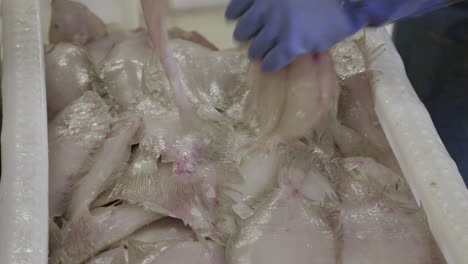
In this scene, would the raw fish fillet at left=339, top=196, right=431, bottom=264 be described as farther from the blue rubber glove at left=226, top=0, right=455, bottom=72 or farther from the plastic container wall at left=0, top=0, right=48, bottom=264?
the plastic container wall at left=0, top=0, right=48, bottom=264

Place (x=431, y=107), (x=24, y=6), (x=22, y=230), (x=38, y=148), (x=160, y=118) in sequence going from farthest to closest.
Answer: (x=431, y=107) < (x=24, y=6) < (x=160, y=118) < (x=38, y=148) < (x=22, y=230)

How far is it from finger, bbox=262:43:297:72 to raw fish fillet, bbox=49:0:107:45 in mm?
655

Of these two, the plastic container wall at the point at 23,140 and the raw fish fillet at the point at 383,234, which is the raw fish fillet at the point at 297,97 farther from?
the plastic container wall at the point at 23,140

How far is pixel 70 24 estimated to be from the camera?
1526 millimetres

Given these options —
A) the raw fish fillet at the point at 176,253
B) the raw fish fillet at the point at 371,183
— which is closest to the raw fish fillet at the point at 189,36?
the raw fish fillet at the point at 371,183

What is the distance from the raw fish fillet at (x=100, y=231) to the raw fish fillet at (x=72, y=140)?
0.08 m

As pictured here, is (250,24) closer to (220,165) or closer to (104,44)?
(220,165)

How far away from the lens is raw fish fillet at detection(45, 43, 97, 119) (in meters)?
1.30

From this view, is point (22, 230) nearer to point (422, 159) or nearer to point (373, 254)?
point (373, 254)

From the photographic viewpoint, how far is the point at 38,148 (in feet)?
3.44

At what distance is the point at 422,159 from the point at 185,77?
555 millimetres

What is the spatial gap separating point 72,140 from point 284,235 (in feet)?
1.58

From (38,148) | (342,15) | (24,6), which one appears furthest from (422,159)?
(24,6)

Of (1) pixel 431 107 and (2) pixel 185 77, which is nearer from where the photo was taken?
(2) pixel 185 77
